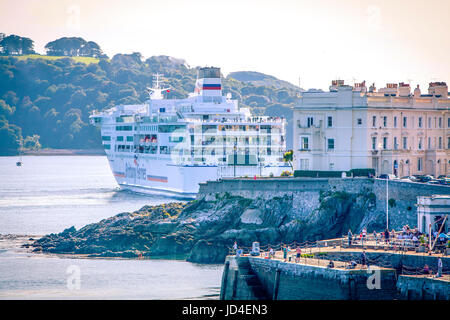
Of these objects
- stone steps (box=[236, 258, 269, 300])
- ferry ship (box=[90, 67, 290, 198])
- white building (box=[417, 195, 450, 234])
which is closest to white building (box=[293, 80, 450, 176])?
white building (box=[417, 195, 450, 234])

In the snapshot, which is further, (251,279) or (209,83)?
(209,83)

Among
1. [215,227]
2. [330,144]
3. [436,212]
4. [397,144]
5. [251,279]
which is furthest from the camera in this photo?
[330,144]

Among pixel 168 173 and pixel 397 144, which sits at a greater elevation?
pixel 397 144

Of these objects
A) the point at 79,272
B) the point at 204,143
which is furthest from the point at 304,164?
the point at 204,143

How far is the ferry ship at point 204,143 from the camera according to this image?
108 meters

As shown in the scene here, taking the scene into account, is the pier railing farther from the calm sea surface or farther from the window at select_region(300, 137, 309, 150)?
the window at select_region(300, 137, 309, 150)

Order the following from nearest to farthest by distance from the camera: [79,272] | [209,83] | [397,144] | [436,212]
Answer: [436,212]
[79,272]
[397,144]
[209,83]

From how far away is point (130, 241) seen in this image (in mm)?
68500

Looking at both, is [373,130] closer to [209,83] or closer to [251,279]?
[251,279]

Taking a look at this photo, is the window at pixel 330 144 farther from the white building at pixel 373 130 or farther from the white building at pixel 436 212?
the white building at pixel 436 212

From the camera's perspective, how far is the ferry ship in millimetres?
107500

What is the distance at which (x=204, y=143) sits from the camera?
10800 cm

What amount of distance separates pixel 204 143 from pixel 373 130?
39.7 metres

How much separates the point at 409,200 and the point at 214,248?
12269 mm
